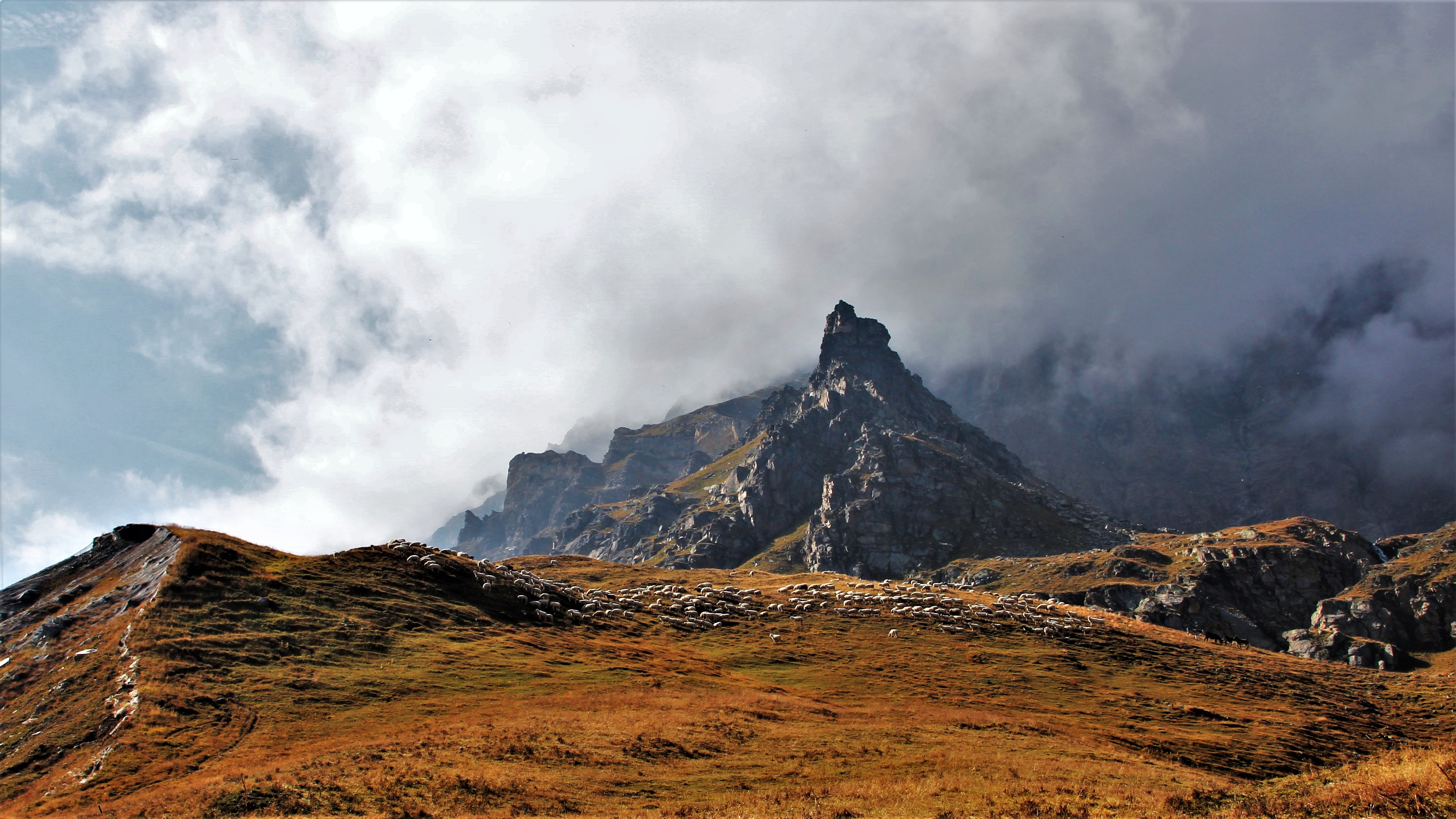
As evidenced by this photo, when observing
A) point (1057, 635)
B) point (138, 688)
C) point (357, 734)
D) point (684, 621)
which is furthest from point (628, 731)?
point (1057, 635)

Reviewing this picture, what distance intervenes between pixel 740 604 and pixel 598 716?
180 feet

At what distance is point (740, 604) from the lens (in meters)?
101

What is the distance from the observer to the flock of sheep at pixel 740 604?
8050 cm

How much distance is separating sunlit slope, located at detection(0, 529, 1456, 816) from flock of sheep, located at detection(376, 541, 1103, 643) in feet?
7.93

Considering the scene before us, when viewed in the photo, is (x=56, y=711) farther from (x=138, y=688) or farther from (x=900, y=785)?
(x=900, y=785)

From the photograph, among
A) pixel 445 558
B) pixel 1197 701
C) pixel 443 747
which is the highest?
pixel 445 558

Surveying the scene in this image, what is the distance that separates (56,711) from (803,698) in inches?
Result: 1982

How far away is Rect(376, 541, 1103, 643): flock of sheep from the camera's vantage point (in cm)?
8050

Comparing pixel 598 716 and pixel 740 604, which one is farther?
pixel 740 604

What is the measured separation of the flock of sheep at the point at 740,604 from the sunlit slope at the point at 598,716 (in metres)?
2.42

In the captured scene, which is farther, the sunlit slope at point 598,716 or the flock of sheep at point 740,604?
the flock of sheep at point 740,604

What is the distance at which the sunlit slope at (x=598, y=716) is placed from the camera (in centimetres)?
3422

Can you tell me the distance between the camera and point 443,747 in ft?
128

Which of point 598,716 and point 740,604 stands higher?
point 740,604
